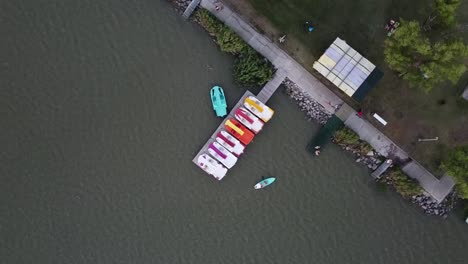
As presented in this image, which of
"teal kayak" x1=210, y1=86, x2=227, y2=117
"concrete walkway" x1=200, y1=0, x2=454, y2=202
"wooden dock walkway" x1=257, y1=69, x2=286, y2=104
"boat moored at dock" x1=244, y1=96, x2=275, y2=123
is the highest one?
"concrete walkway" x1=200, y1=0, x2=454, y2=202

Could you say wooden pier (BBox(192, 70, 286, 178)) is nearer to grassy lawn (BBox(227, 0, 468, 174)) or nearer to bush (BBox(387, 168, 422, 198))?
grassy lawn (BBox(227, 0, 468, 174))

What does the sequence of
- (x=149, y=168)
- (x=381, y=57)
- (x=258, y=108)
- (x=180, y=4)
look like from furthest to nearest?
(x=149, y=168)
(x=180, y=4)
(x=258, y=108)
(x=381, y=57)

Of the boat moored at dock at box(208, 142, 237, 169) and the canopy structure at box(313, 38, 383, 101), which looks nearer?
the canopy structure at box(313, 38, 383, 101)

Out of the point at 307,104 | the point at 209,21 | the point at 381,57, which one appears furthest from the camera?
the point at 307,104

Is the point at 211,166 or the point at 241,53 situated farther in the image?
the point at 211,166

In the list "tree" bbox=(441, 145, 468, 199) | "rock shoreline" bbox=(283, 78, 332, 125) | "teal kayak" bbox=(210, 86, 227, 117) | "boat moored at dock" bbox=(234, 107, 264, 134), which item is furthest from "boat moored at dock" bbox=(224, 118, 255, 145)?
"tree" bbox=(441, 145, 468, 199)

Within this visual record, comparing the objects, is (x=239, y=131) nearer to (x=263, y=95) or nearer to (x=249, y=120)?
(x=249, y=120)

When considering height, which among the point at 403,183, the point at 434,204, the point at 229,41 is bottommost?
the point at 403,183

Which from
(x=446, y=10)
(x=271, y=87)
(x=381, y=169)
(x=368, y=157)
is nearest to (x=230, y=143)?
(x=271, y=87)
